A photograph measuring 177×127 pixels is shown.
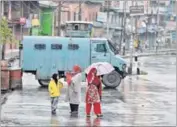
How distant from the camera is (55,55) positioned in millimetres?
29734

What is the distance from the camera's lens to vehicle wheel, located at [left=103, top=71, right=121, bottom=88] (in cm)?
2995

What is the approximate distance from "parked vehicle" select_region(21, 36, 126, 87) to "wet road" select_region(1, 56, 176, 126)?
72cm

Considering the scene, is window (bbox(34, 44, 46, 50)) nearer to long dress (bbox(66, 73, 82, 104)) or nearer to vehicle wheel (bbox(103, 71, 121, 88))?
vehicle wheel (bbox(103, 71, 121, 88))

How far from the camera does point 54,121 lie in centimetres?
1697

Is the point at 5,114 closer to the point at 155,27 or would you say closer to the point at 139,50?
the point at 139,50

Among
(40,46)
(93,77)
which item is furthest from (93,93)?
(40,46)

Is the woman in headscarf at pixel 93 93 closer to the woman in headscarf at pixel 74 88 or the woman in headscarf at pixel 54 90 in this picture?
the woman in headscarf at pixel 74 88

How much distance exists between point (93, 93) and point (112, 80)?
470 inches

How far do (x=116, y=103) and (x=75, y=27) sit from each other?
1835cm

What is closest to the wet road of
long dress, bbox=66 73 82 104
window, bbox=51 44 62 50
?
long dress, bbox=66 73 82 104

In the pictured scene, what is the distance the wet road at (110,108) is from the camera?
17.0m

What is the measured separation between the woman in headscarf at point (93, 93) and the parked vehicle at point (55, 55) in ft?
37.0

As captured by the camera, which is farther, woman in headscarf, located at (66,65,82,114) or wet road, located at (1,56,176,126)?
woman in headscarf, located at (66,65,82,114)

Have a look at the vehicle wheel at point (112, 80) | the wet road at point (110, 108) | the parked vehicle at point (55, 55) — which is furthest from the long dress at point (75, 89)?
the vehicle wheel at point (112, 80)
